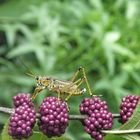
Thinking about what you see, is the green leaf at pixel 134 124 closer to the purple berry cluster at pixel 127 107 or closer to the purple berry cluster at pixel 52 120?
the purple berry cluster at pixel 127 107

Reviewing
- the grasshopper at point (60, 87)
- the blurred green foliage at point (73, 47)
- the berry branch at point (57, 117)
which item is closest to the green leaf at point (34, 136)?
the berry branch at point (57, 117)

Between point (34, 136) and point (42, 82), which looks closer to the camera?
point (34, 136)

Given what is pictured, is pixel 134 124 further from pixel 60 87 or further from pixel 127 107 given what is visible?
pixel 60 87

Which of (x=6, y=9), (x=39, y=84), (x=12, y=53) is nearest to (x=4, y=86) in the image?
(x=12, y=53)

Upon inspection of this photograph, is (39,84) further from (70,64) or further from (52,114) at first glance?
(70,64)

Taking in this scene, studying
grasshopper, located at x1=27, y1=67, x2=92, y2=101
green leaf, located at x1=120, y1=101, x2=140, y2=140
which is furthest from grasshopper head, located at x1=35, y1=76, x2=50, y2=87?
green leaf, located at x1=120, y1=101, x2=140, y2=140

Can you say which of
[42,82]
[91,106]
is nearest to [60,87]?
[42,82]
